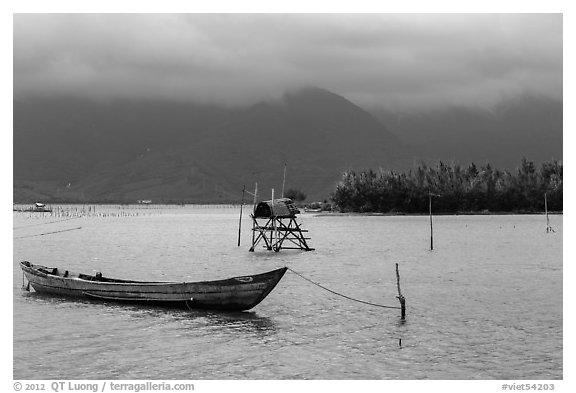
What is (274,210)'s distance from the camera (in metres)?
72.9

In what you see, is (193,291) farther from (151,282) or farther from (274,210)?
(274,210)

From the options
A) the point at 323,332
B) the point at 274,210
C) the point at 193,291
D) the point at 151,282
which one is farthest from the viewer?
the point at 274,210

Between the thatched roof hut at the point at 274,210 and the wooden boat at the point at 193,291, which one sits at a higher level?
the thatched roof hut at the point at 274,210

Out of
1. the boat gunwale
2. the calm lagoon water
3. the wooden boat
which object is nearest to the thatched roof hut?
the calm lagoon water

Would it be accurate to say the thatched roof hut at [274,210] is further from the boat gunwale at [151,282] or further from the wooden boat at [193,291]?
the wooden boat at [193,291]

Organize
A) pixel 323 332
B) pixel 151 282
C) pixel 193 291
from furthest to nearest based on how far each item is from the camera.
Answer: pixel 151 282
pixel 193 291
pixel 323 332

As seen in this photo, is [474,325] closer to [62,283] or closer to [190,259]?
[62,283]

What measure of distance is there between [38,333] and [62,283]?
1037 centimetres

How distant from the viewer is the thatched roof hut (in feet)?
239

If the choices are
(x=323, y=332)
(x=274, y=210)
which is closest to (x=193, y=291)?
(x=323, y=332)

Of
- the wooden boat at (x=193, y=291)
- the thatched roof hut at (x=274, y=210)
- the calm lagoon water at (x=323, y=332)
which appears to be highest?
the thatched roof hut at (x=274, y=210)

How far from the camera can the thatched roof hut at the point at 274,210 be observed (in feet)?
239

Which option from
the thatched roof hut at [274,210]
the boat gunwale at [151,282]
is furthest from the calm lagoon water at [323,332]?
the thatched roof hut at [274,210]

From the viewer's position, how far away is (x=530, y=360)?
27.9 meters
